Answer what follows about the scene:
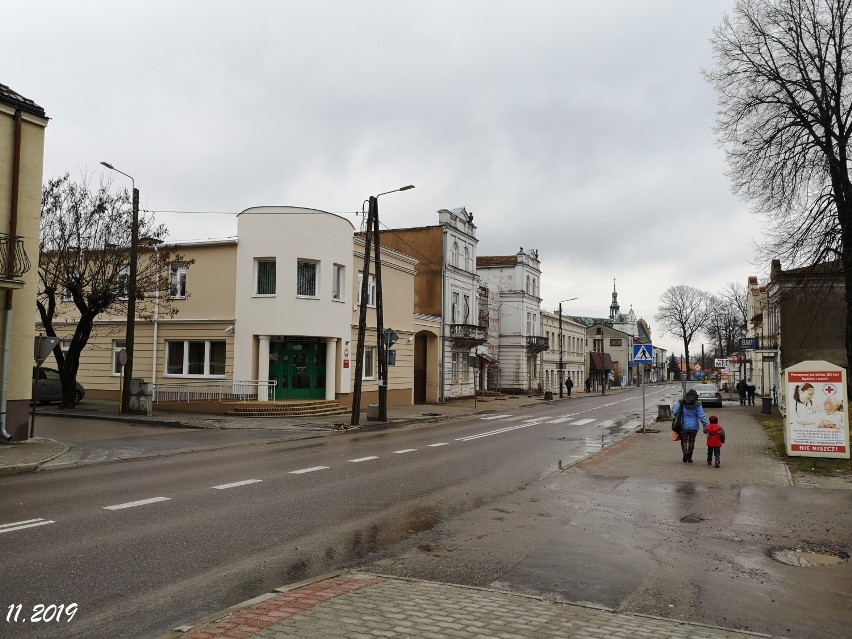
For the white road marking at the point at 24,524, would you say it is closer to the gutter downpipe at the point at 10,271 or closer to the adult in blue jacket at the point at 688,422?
the gutter downpipe at the point at 10,271

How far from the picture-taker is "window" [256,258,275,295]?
2789cm

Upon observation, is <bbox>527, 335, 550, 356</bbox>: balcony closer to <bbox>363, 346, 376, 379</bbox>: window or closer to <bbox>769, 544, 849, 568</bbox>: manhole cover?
<bbox>363, 346, 376, 379</bbox>: window

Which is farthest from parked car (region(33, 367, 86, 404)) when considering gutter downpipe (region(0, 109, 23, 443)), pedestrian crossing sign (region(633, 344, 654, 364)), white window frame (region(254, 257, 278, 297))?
pedestrian crossing sign (region(633, 344, 654, 364))

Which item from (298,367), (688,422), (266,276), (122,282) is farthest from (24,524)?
(298,367)

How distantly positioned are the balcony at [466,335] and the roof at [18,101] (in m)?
29.8

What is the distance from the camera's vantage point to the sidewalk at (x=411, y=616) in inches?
174

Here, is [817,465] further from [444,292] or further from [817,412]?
[444,292]

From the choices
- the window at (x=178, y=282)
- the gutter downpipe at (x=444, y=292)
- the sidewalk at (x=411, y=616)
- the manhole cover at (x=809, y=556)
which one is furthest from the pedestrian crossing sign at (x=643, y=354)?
the gutter downpipe at (x=444, y=292)

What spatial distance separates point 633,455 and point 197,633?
13.1 m

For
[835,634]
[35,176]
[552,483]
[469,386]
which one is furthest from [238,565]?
[469,386]

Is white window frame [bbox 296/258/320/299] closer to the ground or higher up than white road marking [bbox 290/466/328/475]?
higher up

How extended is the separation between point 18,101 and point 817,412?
1970cm

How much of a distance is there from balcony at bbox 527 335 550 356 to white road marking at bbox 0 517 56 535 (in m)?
52.5

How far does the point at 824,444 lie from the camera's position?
14.2 m
